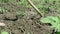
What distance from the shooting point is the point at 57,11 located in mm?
4477

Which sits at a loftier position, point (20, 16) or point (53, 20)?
point (53, 20)

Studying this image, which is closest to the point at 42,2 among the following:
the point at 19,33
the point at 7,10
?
the point at 7,10

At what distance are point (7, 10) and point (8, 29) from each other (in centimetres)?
124

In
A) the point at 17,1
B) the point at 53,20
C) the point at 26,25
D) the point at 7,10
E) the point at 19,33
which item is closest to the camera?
the point at 53,20

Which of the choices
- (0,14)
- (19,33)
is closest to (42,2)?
(0,14)

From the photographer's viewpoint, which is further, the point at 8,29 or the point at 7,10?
the point at 7,10

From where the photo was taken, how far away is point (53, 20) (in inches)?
71.5

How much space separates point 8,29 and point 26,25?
339 millimetres

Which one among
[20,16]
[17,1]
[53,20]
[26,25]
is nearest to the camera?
[53,20]

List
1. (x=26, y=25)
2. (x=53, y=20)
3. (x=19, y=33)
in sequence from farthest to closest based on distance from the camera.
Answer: (x=26, y=25) → (x=19, y=33) → (x=53, y=20)

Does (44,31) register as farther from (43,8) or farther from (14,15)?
(43,8)

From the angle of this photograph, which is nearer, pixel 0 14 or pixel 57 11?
pixel 0 14

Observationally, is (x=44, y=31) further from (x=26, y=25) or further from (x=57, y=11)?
(x=57, y=11)

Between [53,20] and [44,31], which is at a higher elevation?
[53,20]
